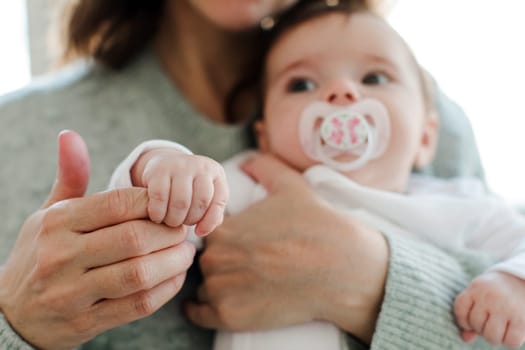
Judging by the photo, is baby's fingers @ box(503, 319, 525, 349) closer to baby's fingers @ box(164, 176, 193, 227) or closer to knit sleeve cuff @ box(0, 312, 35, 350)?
baby's fingers @ box(164, 176, 193, 227)

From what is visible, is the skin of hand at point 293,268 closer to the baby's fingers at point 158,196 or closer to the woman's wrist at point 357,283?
the woman's wrist at point 357,283

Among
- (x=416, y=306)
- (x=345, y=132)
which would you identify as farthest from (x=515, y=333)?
(x=345, y=132)

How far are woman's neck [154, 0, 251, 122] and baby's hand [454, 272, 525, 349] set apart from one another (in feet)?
2.22

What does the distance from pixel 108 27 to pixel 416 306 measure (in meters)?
0.95

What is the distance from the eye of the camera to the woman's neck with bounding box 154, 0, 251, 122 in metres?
1.27

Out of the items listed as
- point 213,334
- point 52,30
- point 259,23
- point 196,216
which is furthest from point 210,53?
point 196,216

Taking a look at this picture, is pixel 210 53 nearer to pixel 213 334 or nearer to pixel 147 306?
pixel 213 334

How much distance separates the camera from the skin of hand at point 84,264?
2.07ft

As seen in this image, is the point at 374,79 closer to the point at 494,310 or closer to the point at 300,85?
the point at 300,85

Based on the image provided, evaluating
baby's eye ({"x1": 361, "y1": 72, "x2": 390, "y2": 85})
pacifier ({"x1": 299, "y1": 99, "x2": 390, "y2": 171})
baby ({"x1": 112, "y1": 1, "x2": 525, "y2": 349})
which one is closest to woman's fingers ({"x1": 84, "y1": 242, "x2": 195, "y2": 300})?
baby ({"x1": 112, "y1": 1, "x2": 525, "y2": 349})

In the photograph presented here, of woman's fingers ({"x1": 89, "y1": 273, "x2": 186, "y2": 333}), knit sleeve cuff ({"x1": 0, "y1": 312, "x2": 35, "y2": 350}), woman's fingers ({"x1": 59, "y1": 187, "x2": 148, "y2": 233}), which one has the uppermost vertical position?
woman's fingers ({"x1": 59, "y1": 187, "x2": 148, "y2": 233})

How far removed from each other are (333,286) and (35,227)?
1.37 ft

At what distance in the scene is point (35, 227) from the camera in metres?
0.71

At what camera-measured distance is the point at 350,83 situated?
0.97m
